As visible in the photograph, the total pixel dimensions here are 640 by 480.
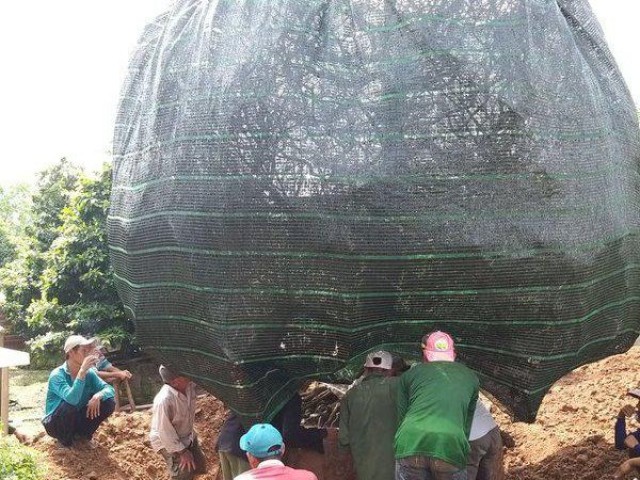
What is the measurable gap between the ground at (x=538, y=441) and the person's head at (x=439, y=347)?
1.82 metres

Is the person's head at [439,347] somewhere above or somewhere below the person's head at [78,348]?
above

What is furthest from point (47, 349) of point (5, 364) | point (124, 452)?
point (5, 364)

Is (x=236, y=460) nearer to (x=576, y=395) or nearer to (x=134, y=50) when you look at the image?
(x=134, y=50)

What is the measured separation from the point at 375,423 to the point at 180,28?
286cm

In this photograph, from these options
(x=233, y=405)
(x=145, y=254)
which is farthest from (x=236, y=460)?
(x=145, y=254)

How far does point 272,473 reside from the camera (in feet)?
13.1

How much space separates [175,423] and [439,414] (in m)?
2.69

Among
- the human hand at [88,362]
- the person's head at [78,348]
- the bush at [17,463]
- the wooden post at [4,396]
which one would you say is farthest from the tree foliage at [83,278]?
the bush at [17,463]

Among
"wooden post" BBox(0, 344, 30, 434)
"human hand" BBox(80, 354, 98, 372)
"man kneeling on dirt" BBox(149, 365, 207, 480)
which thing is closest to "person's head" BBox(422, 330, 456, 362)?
"man kneeling on dirt" BBox(149, 365, 207, 480)

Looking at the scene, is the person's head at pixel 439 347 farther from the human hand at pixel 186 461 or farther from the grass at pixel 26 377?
the grass at pixel 26 377

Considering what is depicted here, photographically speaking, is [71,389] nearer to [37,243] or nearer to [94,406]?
[94,406]

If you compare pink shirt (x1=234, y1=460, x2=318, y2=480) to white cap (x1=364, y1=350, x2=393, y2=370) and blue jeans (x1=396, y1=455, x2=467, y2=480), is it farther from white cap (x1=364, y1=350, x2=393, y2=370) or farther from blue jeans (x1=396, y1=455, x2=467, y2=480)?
white cap (x1=364, y1=350, x2=393, y2=370)

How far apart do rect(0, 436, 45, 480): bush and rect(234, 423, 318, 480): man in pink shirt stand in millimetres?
1751

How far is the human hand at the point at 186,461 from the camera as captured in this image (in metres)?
6.09
